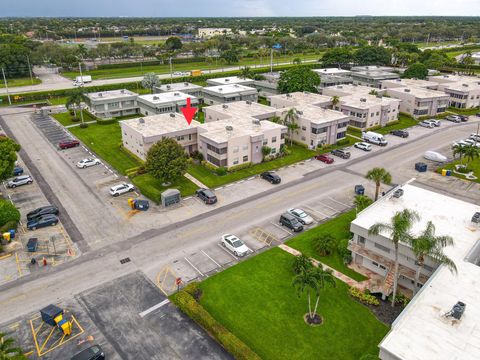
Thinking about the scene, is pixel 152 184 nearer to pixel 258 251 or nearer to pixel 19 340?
pixel 258 251

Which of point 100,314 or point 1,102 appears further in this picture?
point 1,102

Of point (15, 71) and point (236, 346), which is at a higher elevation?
point (15, 71)

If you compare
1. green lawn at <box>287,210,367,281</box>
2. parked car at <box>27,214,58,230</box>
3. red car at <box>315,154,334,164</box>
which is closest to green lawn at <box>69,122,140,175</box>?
parked car at <box>27,214,58,230</box>

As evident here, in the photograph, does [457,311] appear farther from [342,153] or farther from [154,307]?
[342,153]

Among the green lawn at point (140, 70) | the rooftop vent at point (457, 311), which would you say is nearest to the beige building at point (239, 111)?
the rooftop vent at point (457, 311)

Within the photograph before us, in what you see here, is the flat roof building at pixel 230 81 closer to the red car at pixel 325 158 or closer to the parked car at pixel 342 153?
the parked car at pixel 342 153

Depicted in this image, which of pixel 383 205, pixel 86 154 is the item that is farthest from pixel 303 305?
pixel 86 154

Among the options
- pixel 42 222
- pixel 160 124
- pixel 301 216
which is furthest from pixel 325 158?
pixel 42 222
